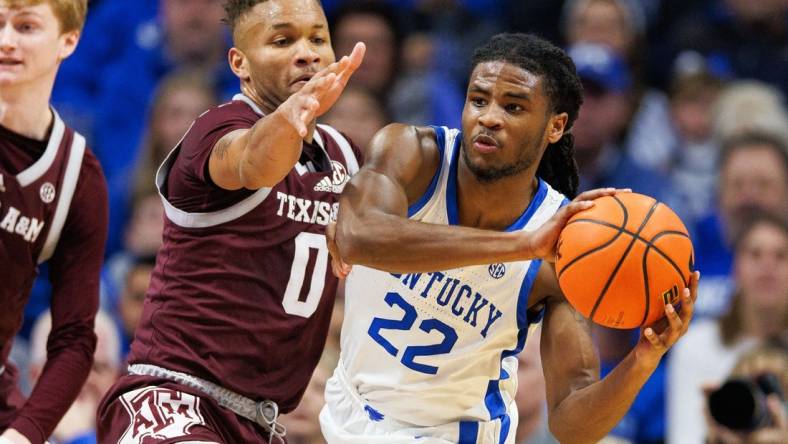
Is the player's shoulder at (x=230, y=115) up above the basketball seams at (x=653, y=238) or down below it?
above

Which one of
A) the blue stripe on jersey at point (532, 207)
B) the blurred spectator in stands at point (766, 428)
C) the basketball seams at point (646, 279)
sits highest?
the blue stripe on jersey at point (532, 207)

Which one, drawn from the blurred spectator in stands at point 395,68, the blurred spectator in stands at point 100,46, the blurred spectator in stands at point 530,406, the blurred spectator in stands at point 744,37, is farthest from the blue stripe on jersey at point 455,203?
the blurred spectator in stands at point 100,46

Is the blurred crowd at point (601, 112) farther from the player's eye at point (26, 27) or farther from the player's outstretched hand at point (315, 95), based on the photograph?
the player's outstretched hand at point (315, 95)

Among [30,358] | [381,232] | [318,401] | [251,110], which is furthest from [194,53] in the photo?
[381,232]

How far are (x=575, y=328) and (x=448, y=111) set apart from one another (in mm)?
5072

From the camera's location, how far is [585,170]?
973 centimetres

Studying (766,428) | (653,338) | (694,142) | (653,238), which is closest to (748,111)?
(694,142)

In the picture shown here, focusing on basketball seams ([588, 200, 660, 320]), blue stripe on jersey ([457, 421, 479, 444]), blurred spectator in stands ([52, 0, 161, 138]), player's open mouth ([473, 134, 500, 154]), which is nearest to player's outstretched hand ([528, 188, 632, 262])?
basketball seams ([588, 200, 660, 320])

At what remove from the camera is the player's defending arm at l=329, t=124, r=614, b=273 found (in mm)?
4457

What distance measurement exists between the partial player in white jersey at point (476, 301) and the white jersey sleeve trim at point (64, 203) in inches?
48.6

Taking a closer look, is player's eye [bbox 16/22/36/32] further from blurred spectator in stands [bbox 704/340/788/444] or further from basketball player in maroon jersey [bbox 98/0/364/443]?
blurred spectator in stands [bbox 704/340/788/444]

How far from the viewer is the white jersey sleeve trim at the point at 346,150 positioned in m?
5.59

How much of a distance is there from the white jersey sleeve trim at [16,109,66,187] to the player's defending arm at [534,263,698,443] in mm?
2084

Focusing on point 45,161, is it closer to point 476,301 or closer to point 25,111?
point 25,111
